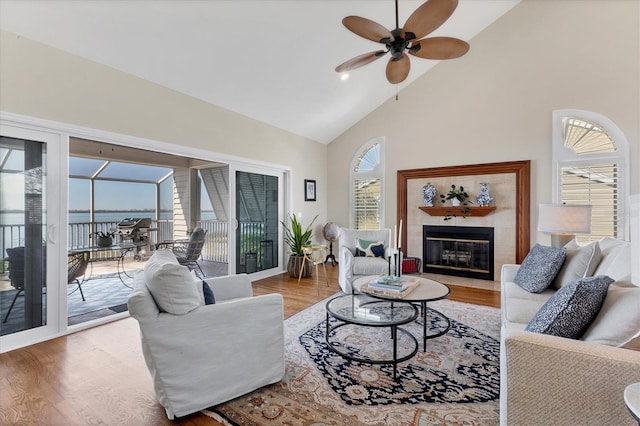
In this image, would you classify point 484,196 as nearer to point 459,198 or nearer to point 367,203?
point 459,198

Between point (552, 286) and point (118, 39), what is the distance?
4.67 m

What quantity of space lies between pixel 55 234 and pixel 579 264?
4.69 metres

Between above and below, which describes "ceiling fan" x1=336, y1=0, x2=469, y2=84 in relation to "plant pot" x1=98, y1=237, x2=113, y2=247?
above

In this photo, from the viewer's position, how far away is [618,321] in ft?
4.18

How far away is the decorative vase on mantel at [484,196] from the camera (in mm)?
4730

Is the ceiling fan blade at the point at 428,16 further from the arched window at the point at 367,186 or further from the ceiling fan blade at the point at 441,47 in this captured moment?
the arched window at the point at 367,186

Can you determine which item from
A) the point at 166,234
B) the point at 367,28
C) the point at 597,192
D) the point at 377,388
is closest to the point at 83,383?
the point at 377,388

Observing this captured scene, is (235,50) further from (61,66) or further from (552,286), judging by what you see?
(552,286)

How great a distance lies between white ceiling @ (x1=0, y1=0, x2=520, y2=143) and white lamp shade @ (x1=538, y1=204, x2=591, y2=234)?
3.02 metres

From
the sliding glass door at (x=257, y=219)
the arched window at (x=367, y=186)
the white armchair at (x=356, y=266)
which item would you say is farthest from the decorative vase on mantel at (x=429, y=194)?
the sliding glass door at (x=257, y=219)

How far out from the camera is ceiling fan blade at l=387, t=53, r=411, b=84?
279 cm

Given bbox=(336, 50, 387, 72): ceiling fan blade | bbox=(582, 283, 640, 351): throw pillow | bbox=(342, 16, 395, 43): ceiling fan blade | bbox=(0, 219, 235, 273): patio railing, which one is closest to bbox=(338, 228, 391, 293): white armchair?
bbox=(0, 219, 235, 273): patio railing

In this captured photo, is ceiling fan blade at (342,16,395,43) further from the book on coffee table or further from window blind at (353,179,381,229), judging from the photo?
window blind at (353,179,381,229)

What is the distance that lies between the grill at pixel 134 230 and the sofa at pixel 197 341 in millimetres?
4039
